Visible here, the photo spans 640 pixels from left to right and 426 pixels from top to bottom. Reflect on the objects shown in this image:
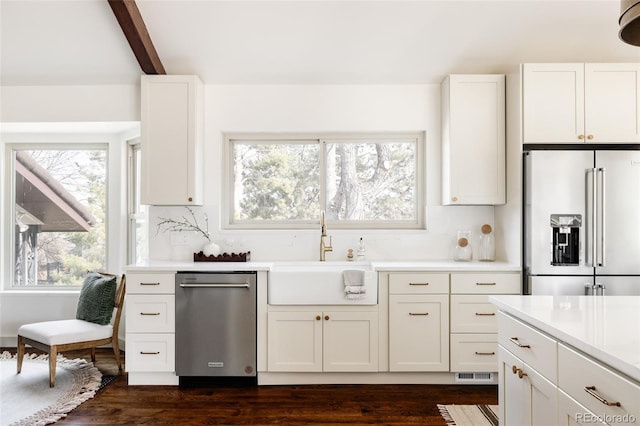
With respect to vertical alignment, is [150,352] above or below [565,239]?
below

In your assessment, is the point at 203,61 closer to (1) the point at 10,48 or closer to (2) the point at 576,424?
(1) the point at 10,48

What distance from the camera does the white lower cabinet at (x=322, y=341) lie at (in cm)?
327

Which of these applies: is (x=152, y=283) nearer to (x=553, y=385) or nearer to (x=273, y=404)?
(x=273, y=404)

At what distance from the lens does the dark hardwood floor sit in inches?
109

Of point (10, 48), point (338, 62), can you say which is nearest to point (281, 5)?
point (338, 62)

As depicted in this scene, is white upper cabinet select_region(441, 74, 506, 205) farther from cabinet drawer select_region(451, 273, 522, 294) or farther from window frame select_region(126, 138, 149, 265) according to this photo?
window frame select_region(126, 138, 149, 265)

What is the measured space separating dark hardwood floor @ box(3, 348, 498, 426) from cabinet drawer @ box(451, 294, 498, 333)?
1.44 feet

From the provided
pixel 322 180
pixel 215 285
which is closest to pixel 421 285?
pixel 322 180

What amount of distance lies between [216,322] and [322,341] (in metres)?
0.78

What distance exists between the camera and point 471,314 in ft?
10.8

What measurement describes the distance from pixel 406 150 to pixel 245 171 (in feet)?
4.77

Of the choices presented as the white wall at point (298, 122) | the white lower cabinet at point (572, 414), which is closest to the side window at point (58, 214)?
the white wall at point (298, 122)

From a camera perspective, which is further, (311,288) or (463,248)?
(463,248)

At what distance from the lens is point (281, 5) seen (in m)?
3.17
